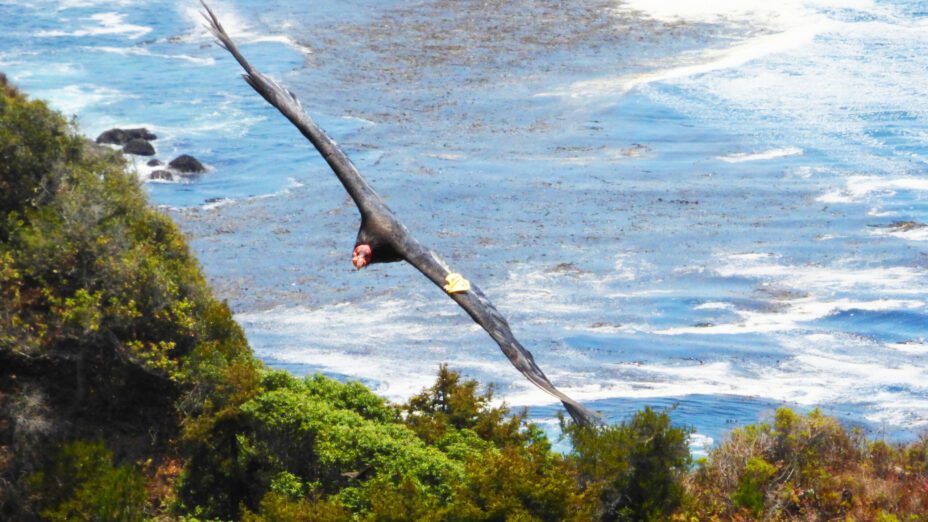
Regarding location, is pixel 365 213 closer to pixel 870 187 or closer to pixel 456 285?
pixel 456 285

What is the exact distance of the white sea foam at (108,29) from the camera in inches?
1977

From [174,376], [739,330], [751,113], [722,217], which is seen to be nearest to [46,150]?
[174,376]

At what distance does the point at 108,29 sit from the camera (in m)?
51.6

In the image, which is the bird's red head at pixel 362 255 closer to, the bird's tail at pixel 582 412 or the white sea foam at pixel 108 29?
the bird's tail at pixel 582 412

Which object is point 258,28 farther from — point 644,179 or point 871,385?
point 871,385

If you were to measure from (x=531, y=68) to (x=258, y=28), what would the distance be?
1189 centimetres

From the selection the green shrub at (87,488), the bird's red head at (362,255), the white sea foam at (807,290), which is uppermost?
the bird's red head at (362,255)

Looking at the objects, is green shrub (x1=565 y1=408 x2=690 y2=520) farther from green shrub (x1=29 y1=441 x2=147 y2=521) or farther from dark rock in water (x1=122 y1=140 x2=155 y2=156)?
dark rock in water (x1=122 y1=140 x2=155 y2=156)

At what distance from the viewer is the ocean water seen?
25266 millimetres

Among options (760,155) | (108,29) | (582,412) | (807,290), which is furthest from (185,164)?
(582,412)

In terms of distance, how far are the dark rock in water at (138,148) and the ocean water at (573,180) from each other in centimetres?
42

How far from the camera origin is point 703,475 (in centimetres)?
1664

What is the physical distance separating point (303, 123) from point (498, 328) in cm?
355

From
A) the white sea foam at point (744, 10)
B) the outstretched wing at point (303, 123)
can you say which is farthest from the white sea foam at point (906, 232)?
the outstretched wing at point (303, 123)
